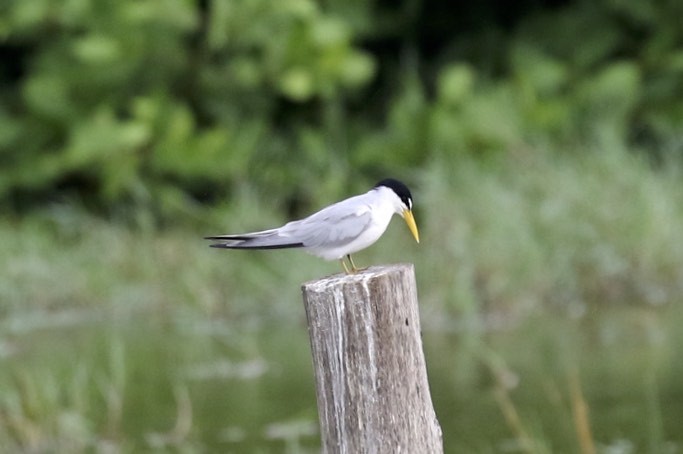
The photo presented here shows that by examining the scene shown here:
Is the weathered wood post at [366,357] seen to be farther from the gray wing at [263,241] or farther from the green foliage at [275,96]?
the green foliage at [275,96]

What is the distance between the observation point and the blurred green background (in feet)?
22.1

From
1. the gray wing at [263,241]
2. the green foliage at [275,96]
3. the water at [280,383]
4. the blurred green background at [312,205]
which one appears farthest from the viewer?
the green foliage at [275,96]

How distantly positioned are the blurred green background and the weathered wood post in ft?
8.61

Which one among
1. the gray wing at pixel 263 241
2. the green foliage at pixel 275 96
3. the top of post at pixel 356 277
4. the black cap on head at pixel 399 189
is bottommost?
the top of post at pixel 356 277

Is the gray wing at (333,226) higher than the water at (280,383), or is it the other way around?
the gray wing at (333,226)

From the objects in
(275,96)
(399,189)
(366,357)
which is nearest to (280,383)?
(399,189)

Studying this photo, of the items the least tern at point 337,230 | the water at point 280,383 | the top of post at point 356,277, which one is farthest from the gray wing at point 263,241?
the water at point 280,383

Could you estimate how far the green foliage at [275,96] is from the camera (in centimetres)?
1134

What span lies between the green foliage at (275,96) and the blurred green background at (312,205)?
0.08 ft

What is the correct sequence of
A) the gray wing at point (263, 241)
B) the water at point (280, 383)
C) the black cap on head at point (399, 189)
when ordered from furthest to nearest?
1. the water at point (280, 383)
2. the black cap on head at point (399, 189)
3. the gray wing at point (263, 241)

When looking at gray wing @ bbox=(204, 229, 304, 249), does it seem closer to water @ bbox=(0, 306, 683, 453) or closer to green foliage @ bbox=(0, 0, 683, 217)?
water @ bbox=(0, 306, 683, 453)

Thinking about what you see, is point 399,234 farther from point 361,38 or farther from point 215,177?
point 361,38

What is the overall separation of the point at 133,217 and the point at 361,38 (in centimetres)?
260

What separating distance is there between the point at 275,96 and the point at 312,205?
1.42 m
